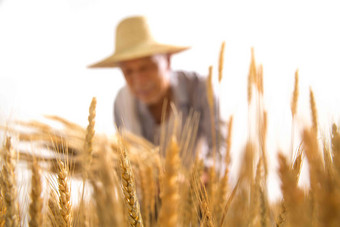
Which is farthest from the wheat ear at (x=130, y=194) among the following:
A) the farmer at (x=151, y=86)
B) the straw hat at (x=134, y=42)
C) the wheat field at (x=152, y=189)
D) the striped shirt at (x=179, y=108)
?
the striped shirt at (x=179, y=108)

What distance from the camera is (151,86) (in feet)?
4.35

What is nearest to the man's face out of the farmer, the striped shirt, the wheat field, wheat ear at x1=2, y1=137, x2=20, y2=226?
the farmer

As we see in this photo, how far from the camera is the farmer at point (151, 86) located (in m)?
1.30

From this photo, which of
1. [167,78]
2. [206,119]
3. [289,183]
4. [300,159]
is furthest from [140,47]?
[289,183]

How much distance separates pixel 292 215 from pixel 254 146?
0.27 meters

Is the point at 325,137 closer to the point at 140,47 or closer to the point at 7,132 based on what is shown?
the point at 7,132

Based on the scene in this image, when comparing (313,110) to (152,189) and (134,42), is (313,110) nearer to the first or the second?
(152,189)

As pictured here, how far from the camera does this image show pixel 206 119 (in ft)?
4.62

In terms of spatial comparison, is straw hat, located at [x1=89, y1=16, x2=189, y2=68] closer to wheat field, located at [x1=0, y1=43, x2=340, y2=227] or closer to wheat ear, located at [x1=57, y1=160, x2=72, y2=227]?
wheat field, located at [x1=0, y1=43, x2=340, y2=227]

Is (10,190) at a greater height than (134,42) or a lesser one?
lesser

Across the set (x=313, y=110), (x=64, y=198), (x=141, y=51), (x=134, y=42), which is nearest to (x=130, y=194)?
(x=64, y=198)

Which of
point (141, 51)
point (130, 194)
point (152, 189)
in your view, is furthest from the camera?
point (141, 51)

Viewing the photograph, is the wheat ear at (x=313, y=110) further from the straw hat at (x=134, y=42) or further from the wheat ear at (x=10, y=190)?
the straw hat at (x=134, y=42)

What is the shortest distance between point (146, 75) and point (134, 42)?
18cm
